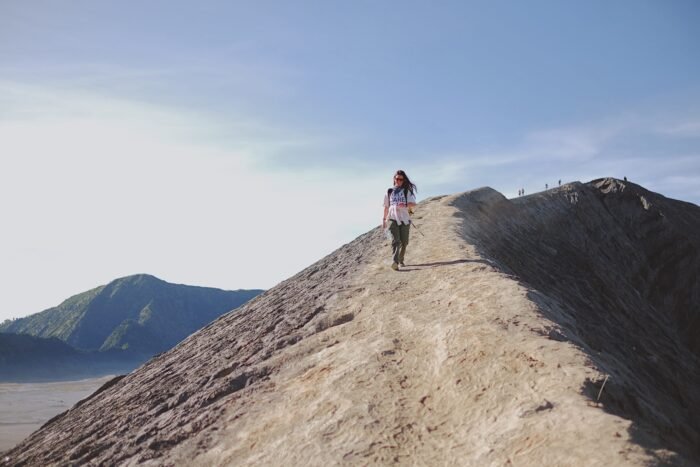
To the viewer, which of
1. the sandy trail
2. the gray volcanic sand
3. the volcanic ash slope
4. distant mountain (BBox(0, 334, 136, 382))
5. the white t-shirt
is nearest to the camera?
the sandy trail

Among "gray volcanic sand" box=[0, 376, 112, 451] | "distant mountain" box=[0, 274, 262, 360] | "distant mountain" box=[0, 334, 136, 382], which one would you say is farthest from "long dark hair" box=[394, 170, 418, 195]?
"distant mountain" box=[0, 274, 262, 360]

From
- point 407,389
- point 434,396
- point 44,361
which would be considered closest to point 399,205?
point 407,389

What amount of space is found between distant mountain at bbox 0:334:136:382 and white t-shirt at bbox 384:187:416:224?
79.4m

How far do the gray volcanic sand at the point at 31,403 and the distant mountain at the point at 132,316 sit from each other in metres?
25.8

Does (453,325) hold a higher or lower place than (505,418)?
higher

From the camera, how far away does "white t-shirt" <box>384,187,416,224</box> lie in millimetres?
11750

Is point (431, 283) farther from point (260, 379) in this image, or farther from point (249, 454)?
point (249, 454)

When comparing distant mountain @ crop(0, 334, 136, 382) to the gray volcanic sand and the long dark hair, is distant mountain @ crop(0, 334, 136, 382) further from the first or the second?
the long dark hair

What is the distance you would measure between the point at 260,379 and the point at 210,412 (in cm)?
89

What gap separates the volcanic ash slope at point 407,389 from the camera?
5.48 m

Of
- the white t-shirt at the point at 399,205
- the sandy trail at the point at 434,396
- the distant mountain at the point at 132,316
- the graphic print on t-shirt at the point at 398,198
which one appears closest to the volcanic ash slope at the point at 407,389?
the sandy trail at the point at 434,396

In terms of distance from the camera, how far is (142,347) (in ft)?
344

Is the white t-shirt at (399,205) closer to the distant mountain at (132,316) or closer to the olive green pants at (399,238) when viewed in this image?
the olive green pants at (399,238)

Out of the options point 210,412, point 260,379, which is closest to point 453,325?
point 260,379
